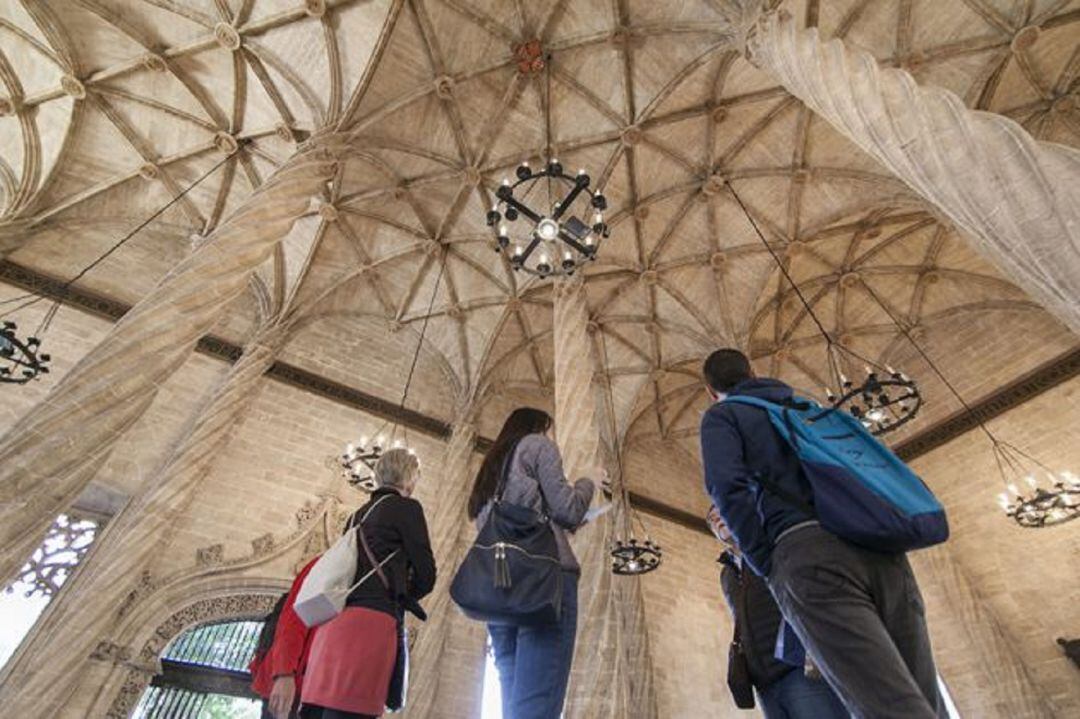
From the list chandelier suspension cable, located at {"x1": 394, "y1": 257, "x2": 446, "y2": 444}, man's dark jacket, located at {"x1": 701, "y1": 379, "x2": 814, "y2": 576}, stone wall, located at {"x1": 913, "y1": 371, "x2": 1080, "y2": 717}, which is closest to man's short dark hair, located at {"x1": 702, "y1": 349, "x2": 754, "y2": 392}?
man's dark jacket, located at {"x1": 701, "y1": 379, "x2": 814, "y2": 576}

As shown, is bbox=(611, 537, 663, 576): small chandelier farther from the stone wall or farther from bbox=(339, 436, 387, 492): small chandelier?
the stone wall

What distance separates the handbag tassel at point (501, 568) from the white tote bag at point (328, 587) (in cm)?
58

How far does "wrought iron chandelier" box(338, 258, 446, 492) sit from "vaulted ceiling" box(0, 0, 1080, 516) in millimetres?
277

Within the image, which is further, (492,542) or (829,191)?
(829,191)

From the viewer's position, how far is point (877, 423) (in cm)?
1016

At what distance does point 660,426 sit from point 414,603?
15.3 m

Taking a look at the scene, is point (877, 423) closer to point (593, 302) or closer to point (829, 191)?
point (829, 191)

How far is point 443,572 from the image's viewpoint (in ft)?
33.3

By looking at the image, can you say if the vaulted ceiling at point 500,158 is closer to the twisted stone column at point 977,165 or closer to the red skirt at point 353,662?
the twisted stone column at point 977,165

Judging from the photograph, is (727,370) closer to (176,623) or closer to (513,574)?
(513,574)

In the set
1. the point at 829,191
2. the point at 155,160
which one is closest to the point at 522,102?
the point at 829,191

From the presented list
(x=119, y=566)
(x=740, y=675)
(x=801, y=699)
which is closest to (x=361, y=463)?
(x=119, y=566)

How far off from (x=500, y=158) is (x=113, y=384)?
8.99 meters

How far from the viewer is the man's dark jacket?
183 cm
